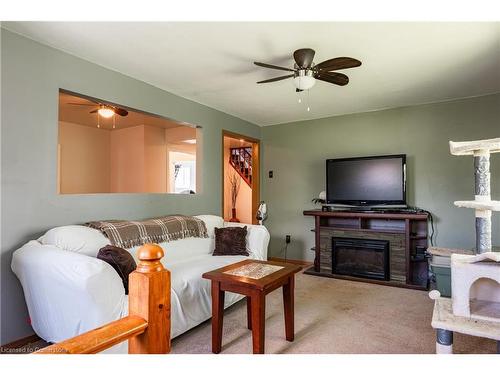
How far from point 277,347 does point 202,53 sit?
249 cm

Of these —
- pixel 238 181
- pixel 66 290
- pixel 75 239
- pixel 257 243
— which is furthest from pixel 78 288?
pixel 238 181

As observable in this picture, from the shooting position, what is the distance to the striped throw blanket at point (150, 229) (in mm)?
2625

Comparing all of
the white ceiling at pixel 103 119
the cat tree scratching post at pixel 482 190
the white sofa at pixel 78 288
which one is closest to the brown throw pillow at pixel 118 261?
the white sofa at pixel 78 288

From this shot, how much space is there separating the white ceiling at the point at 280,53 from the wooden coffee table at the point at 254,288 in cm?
183

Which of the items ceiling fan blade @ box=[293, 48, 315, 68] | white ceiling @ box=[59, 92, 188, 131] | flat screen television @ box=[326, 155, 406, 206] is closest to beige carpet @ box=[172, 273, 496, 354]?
flat screen television @ box=[326, 155, 406, 206]

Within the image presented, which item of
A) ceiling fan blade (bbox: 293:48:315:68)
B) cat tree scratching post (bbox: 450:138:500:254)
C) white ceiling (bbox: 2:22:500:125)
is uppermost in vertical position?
white ceiling (bbox: 2:22:500:125)

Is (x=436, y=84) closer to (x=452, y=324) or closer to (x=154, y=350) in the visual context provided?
(x=452, y=324)

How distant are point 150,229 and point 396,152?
3491 millimetres

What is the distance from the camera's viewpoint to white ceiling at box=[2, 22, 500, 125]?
224 cm

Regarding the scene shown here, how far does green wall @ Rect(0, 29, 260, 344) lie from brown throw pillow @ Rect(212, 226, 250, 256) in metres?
1.03

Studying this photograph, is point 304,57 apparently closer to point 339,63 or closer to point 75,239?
point 339,63

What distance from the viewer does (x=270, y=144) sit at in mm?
5391

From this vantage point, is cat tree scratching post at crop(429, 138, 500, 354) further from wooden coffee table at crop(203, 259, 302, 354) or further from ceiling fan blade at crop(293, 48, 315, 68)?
ceiling fan blade at crop(293, 48, 315, 68)
